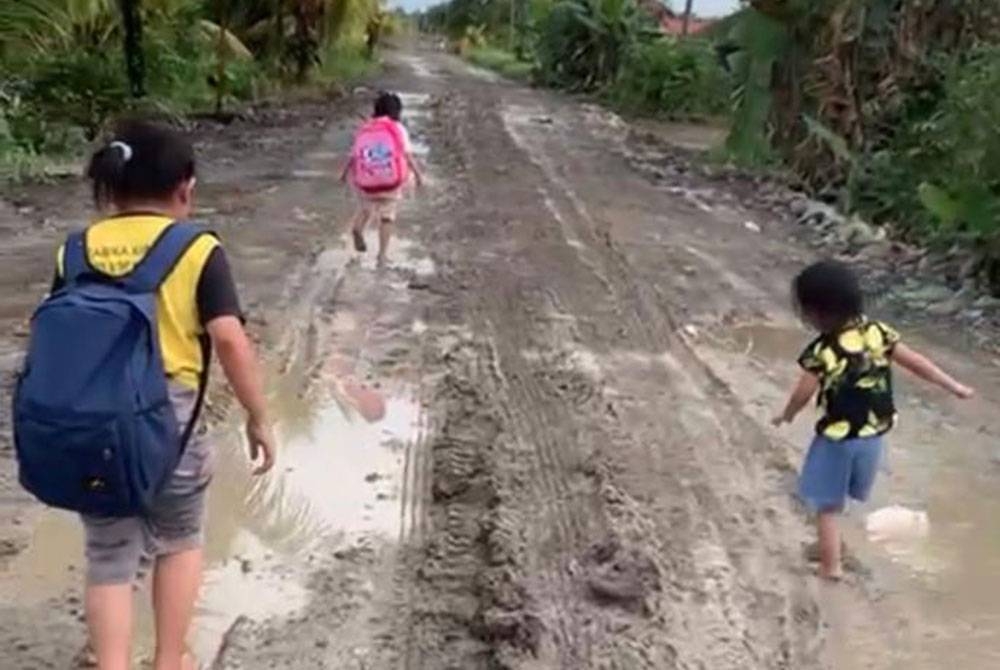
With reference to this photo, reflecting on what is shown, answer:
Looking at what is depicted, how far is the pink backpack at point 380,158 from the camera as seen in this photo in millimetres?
12492

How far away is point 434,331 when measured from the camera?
10102 millimetres

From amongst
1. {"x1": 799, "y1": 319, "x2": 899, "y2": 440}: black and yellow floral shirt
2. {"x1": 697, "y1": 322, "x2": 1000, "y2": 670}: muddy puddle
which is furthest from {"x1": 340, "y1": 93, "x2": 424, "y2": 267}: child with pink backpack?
{"x1": 799, "y1": 319, "x2": 899, "y2": 440}: black and yellow floral shirt

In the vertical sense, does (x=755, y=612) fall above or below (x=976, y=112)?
below

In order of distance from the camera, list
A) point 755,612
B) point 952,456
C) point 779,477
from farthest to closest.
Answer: point 952,456 < point 779,477 < point 755,612

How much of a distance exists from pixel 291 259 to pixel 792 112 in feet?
34.0

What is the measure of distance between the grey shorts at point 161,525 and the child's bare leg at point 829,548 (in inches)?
104

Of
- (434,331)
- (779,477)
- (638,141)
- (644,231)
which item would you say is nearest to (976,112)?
(644,231)

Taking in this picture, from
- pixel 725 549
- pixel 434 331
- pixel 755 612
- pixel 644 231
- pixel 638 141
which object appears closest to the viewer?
pixel 755 612

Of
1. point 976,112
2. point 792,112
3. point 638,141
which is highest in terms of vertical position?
point 976,112

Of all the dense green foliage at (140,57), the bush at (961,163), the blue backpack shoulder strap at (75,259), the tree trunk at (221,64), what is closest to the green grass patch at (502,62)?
the dense green foliage at (140,57)

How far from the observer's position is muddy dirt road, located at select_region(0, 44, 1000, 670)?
5.34 metres

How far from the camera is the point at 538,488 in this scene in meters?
6.83

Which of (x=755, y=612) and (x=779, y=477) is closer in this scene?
(x=755, y=612)

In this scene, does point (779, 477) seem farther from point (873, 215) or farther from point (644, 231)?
point (873, 215)
